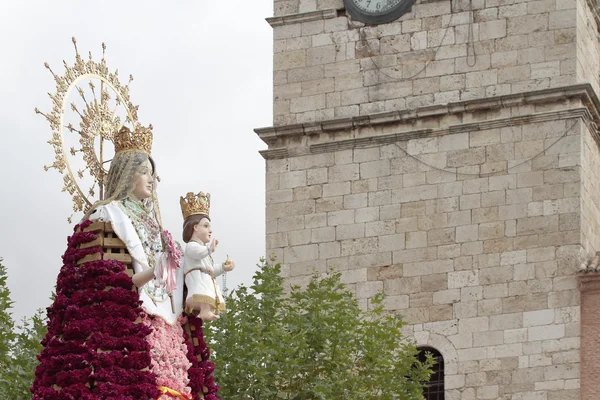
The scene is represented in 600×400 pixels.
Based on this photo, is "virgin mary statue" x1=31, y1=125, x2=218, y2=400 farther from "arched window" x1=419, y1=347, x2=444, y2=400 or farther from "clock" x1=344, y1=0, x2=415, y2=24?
"clock" x1=344, y1=0, x2=415, y2=24

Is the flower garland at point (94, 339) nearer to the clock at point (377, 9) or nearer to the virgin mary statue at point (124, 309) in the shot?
the virgin mary statue at point (124, 309)

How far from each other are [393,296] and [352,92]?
3949mm

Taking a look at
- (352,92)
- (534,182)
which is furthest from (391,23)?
(534,182)

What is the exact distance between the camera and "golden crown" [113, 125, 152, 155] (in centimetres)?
2053

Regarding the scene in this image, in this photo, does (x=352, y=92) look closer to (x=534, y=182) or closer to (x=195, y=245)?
(x=534, y=182)

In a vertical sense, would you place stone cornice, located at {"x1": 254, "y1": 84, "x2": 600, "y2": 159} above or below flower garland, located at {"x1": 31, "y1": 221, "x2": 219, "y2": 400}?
above

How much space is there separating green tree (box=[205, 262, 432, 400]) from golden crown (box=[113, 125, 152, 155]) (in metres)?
12.8

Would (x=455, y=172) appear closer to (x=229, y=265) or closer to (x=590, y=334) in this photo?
(x=590, y=334)

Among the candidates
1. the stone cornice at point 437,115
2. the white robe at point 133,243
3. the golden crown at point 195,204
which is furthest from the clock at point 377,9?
the white robe at point 133,243

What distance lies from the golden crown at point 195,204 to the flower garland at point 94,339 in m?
1.14

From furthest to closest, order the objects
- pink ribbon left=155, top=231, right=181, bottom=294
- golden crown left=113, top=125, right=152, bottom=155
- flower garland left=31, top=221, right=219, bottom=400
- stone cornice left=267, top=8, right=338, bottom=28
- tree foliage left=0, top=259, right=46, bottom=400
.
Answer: stone cornice left=267, top=8, right=338, bottom=28
tree foliage left=0, top=259, right=46, bottom=400
golden crown left=113, top=125, right=152, bottom=155
pink ribbon left=155, top=231, right=181, bottom=294
flower garland left=31, top=221, right=219, bottom=400

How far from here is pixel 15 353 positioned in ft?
108

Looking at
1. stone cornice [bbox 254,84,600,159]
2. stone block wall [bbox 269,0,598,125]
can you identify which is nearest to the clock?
stone block wall [bbox 269,0,598,125]

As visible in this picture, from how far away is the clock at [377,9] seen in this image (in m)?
39.9
